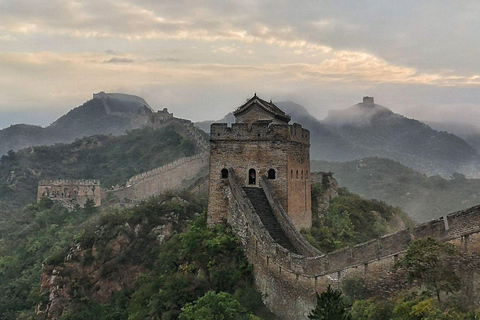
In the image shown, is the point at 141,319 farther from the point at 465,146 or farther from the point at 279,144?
the point at 465,146

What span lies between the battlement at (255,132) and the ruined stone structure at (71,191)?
98.2ft

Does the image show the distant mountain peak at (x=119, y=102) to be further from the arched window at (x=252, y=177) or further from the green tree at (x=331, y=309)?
the green tree at (x=331, y=309)

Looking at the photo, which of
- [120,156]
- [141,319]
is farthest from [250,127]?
[120,156]

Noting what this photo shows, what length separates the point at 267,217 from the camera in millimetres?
19688

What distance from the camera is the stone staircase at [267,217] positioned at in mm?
18348

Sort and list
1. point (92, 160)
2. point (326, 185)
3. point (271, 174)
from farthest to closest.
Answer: point (92, 160), point (326, 185), point (271, 174)

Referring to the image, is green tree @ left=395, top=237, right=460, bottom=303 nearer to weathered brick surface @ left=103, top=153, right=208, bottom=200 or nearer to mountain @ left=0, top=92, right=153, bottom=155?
weathered brick surface @ left=103, top=153, right=208, bottom=200

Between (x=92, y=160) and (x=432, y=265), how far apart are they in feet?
216

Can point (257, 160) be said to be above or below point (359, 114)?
below

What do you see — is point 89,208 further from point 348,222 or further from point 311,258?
point 311,258

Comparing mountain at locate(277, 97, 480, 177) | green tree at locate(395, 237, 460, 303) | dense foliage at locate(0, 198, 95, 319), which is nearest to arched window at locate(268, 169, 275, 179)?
green tree at locate(395, 237, 460, 303)

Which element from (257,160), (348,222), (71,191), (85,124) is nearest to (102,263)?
(257,160)

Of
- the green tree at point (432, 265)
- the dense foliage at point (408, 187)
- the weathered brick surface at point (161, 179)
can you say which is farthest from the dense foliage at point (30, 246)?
the dense foliage at point (408, 187)

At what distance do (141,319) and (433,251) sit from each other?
11276mm
